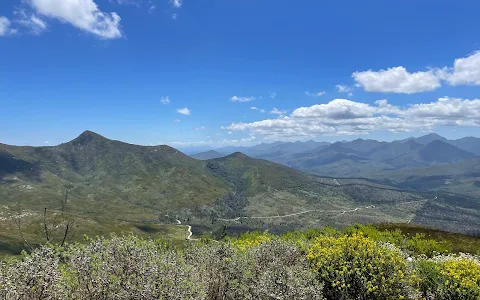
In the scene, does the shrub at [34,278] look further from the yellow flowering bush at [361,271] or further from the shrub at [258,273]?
the yellow flowering bush at [361,271]

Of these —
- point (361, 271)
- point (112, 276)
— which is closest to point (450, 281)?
point (361, 271)

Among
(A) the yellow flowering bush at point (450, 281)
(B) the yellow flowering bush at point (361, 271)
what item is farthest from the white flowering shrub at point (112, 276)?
(A) the yellow flowering bush at point (450, 281)

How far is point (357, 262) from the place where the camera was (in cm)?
2316

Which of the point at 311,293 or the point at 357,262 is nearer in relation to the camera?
the point at 311,293

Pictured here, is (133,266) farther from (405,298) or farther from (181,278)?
(405,298)

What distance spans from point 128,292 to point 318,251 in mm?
14850

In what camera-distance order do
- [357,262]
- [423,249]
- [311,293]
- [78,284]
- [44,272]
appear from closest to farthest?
[44,272], [78,284], [311,293], [357,262], [423,249]

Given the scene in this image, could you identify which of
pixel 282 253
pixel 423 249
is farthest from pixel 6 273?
pixel 423 249


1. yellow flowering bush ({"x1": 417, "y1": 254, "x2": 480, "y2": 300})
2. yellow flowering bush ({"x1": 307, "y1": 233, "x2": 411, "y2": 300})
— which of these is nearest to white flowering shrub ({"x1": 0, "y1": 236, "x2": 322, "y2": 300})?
yellow flowering bush ({"x1": 307, "y1": 233, "x2": 411, "y2": 300})

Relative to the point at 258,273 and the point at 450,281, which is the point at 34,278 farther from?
the point at 450,281

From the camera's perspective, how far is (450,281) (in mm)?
24141

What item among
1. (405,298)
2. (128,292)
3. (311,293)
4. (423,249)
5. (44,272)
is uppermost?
(44,272)

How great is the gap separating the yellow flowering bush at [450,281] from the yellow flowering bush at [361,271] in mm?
3072

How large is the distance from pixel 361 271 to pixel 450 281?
7.16 metres
